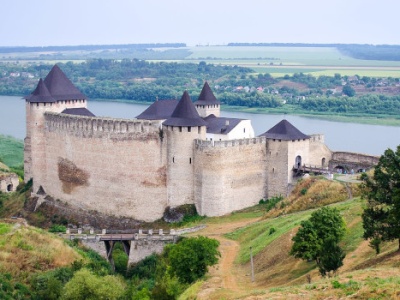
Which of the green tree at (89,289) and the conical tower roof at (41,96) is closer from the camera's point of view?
the green tree at (89,289)

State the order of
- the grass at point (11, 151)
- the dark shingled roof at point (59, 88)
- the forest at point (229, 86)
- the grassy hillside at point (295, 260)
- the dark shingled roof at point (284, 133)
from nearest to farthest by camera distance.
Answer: the grassy hillside at point (295, 260), the dark shingled roof at point (284, 133), the dark shingled roof at point (59, 88), the grass at point (11, 151), the forest at point (229, 86)

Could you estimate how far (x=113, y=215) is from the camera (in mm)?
27031

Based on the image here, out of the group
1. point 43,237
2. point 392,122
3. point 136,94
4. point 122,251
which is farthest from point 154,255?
point 136,94

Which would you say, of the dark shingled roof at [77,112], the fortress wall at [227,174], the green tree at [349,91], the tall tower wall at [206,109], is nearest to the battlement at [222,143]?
the fortress wall at [227,174]

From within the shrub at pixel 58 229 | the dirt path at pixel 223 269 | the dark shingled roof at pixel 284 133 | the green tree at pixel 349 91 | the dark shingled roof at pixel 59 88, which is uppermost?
the dark shingled roof at pixel 59 88

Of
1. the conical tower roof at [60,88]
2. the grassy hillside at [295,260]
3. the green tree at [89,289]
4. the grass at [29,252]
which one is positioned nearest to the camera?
the grassy hillside at [295,260]

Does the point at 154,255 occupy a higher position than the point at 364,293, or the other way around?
the point at 364,293

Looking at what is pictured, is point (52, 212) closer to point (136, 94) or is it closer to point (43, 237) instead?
point (43, 237)

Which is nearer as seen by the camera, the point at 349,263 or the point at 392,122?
the point at 349,263

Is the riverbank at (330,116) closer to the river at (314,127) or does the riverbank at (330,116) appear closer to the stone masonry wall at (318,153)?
the river at (314,127)

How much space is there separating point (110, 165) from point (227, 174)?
A: 12.9ft

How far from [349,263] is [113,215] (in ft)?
39.9

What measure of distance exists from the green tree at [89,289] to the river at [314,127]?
2292 cm

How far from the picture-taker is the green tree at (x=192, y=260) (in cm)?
1886
